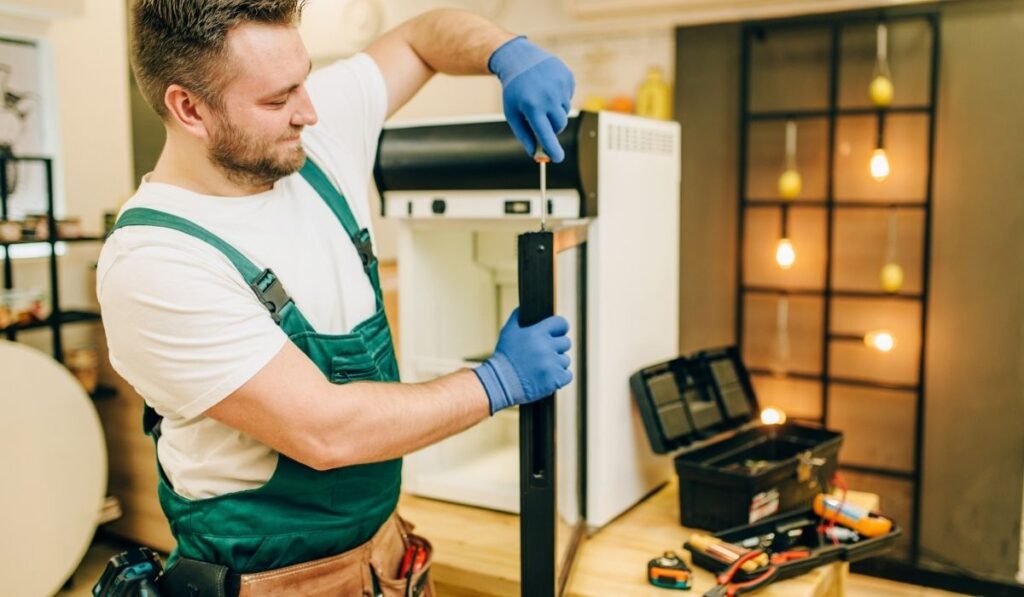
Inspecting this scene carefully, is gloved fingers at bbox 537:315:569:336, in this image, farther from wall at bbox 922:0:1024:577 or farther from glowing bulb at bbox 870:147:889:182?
wall at bbox 922:0:1024:577

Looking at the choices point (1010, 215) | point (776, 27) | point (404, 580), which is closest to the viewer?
point (404, 580)

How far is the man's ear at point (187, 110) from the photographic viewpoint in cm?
124

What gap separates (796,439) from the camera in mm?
2047

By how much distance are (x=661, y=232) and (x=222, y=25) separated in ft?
3.68

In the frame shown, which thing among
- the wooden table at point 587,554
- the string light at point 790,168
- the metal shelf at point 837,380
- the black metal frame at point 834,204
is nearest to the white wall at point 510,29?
the black metal frame at point 834,204

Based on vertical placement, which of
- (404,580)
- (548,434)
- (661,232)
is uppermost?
(661,232)

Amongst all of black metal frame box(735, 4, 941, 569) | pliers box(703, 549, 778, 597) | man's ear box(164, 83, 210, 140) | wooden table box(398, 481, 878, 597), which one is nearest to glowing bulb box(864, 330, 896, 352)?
black metal frame box(735, 4, 941, 569)

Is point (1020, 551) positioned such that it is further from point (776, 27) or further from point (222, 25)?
point (222, 25)

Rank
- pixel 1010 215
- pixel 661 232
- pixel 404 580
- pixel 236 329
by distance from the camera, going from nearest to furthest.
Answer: pixel 236 329, pixel 404 580, pixel 661 232, pixel 1010 215

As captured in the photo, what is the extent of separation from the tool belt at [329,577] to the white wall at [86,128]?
9.04 ft

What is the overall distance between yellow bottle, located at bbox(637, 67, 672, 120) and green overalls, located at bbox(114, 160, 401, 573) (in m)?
2.67

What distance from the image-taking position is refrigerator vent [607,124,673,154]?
1.75 meters

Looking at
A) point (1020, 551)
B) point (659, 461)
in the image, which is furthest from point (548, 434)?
point (1020, 551)

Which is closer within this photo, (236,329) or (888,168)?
(236,329)
